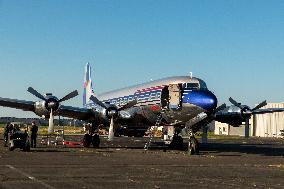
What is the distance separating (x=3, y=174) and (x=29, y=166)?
290 cm

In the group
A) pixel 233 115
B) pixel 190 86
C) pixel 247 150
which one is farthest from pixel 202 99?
pixel 247 150

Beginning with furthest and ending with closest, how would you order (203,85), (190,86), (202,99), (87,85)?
(87,85), (203,85), (190,86), (202,99)

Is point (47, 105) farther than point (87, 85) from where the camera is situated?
No

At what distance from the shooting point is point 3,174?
13953 mm

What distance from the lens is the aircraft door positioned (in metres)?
27.5

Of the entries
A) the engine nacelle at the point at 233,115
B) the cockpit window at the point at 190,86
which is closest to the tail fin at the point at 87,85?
the engine nacelle at the point at 233,115

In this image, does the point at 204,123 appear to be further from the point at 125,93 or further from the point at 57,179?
the point at 57,179

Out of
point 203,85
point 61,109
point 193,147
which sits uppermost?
point 203,85

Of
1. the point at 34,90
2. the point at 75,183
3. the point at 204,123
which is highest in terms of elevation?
the point at 34,90

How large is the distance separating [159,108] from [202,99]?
15.0 feet

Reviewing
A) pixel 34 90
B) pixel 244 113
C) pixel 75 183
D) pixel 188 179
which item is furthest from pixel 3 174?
pixel 244 113

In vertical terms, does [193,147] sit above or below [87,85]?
below

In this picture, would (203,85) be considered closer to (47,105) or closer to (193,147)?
(193,147)

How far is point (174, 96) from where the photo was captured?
28312 millimetres
